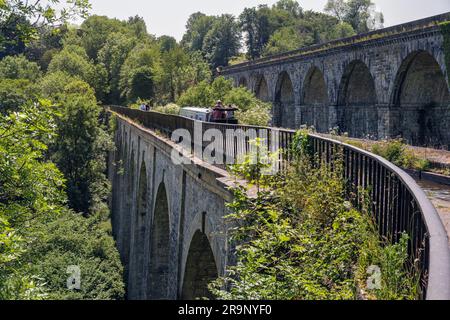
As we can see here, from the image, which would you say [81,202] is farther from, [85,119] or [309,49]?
[309,49]

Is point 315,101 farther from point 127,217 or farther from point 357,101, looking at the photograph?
point 127,217

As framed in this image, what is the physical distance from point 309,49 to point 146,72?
2037 cm

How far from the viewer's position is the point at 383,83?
25875mm

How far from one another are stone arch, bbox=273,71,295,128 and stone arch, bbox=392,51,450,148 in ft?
66.0

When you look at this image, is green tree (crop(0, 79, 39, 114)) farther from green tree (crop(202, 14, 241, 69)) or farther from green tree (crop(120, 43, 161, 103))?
green tree (crop(202, 14, 241, 69))

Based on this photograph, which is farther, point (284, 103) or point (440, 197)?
point (284, 103)

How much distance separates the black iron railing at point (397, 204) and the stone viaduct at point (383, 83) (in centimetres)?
1624

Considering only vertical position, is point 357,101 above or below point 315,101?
below

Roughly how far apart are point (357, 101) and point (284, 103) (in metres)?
15.7

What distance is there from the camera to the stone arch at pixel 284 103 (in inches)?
1789

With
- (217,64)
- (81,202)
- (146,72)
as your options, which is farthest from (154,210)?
(217,64)

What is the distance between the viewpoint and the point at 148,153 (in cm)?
2017

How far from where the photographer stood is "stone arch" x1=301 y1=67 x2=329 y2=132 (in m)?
37.2

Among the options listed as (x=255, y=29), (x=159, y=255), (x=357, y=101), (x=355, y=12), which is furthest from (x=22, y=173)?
(x=355, y=12)
